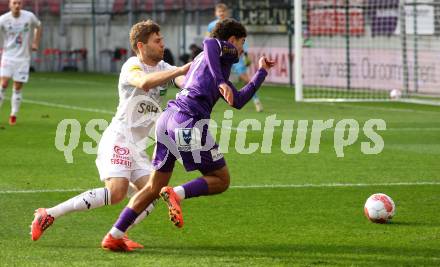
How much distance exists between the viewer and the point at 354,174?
44.6 ft

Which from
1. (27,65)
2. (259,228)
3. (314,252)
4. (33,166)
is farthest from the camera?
(27,65)

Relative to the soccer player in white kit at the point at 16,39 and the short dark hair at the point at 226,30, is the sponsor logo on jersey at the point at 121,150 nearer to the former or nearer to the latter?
the short dark hair at the point at 226,30

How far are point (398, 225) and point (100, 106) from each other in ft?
51.4

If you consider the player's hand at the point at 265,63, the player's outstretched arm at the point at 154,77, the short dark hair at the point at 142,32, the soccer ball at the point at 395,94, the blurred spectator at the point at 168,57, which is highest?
the short dark hair at the point at 142,32

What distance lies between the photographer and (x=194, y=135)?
882 cm

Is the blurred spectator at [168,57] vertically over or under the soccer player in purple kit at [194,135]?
under

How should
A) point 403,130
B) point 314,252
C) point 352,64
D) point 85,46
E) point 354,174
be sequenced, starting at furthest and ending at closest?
point 85,46
point 352,64
point 403,130
point 354,174
point 314,252

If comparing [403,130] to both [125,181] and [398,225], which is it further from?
A: [125,181]

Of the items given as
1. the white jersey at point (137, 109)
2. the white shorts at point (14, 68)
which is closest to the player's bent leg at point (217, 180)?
the white jersey at point (137, 109)

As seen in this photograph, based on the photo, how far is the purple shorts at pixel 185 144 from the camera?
28.9 feet

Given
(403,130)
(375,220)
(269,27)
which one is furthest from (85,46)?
(375,220)

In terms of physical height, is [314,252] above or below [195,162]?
below

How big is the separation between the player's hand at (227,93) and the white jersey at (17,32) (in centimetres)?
1309

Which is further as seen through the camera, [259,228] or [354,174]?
[354,174]
